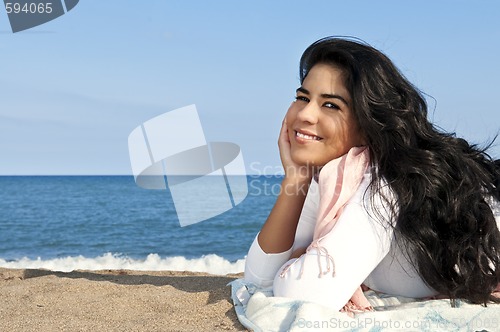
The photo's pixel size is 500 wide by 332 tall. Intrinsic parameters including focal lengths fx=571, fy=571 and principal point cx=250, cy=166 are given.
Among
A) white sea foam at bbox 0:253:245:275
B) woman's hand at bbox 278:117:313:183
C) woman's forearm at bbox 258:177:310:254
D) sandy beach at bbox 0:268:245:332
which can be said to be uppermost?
woman's hand at bbox 278:117:313:183

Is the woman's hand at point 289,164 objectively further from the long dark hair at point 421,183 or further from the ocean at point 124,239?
the ocean at point 124,239

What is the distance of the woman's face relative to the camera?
3021mm

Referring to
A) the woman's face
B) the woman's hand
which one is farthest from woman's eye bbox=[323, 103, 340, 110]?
the woman's hand

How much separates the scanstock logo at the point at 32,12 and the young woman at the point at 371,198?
362cm

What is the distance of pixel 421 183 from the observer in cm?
294

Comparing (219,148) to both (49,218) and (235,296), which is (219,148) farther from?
(49,218)

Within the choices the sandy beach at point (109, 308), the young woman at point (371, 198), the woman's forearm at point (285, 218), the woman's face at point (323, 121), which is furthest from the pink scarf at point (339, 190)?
the sandy beach at point (109, 308)

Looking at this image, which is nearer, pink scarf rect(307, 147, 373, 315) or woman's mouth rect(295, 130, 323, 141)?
pink scarf rect(307, 147, 373, 315)

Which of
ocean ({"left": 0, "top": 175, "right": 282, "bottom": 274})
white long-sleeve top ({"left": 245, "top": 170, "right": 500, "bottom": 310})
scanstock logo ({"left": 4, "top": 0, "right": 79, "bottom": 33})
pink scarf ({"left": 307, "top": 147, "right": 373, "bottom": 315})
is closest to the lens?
white long-sleeve top ({"left": 245, "top": 170, "right": 500, "bottom": 310})

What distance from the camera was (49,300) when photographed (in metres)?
3.62

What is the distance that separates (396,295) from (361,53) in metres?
1.35

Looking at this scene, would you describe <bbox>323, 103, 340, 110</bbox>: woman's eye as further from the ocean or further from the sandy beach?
the ocean

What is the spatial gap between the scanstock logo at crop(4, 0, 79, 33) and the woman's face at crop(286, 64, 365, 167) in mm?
3631

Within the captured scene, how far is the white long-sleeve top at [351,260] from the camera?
2.67m
